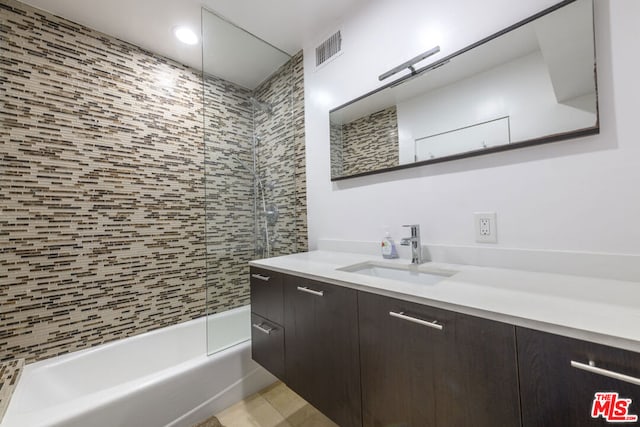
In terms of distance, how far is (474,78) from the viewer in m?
1.14

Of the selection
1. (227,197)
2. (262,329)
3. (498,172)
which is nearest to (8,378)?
(262,329)

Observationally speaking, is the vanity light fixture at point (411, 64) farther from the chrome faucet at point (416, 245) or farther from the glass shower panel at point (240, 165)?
the glass shower panel at point (240, 165)

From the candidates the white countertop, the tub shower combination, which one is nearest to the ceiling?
the tub shower combination

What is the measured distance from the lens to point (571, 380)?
0.52 m

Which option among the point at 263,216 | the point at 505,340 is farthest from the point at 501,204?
the point at 263,216

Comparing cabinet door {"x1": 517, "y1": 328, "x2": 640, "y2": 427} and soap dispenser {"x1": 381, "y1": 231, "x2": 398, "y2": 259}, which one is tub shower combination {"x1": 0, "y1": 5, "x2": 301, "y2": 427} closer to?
soap dispenser {"x1": 381, "y1": 231, "x2": 398, "y2": 259}

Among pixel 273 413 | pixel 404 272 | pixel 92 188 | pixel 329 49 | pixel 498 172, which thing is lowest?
pixel 273 413

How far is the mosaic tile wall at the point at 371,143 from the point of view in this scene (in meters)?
1.45

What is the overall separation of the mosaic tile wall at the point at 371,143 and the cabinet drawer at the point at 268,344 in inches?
40.6

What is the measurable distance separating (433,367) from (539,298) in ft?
1.12

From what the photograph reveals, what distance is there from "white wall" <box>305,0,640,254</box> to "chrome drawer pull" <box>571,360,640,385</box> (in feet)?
1.89

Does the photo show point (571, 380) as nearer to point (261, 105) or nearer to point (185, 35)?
point (261, 105)

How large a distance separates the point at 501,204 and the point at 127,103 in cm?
255

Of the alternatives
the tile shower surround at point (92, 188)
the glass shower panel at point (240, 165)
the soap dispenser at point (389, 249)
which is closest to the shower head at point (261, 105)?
the glass shower panel at point (240, 165)
